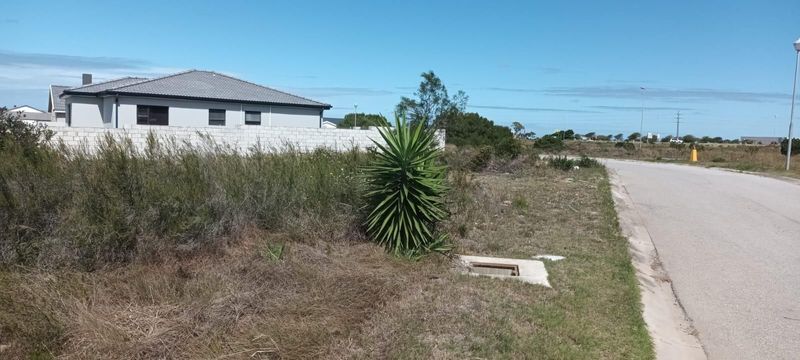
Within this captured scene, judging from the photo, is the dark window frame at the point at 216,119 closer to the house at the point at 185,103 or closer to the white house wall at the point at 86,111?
the house at the point at 185,103

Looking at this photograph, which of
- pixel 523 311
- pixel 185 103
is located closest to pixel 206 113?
pixel 185 103

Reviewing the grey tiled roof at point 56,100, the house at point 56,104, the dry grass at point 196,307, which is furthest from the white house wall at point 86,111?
the dry grass at point 196,307

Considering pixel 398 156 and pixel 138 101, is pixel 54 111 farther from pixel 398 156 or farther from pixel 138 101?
pixel 398 156

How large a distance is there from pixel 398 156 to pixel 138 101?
31.2 meters

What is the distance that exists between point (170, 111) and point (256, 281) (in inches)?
1289

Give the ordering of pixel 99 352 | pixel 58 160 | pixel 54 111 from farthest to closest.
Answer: pixel 54 111, pixel 58 160, pixel 99 352

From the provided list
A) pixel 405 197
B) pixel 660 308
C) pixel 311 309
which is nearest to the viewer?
pixel 311 309

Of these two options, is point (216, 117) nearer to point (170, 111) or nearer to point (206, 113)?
point (206, 113)

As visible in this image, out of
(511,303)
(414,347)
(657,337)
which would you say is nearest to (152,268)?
(414,347)

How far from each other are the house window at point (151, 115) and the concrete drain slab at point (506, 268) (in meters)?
31.3

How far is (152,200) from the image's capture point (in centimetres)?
688

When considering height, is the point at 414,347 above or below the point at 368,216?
below

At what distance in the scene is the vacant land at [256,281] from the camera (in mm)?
4898

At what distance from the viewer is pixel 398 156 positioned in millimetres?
7762
